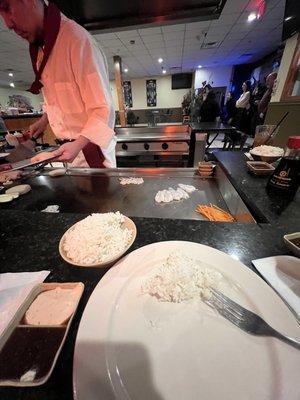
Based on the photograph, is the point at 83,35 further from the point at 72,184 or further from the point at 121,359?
the point at 121,359

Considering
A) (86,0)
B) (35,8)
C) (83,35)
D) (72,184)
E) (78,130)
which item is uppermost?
(86,0)

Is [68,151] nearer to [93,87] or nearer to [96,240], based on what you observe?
[93,87]

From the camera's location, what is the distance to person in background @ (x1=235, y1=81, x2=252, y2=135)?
756cm

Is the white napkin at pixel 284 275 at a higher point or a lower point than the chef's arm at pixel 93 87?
lower

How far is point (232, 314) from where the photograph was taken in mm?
437

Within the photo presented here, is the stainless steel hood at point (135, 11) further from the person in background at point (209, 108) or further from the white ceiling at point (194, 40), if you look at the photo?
the person in background at point (209, 108)

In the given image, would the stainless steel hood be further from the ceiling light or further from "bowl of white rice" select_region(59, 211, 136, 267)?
the ceiling light

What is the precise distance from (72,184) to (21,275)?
3.77 ft

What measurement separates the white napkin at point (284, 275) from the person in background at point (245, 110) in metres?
8.68

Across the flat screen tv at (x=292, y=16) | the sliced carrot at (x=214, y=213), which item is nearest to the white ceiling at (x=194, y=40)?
the flat screen tv at (x=292, y=16)

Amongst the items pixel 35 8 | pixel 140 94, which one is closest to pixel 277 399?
pixel 35 8

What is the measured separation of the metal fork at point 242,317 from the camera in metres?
0.38

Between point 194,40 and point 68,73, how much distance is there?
637cm

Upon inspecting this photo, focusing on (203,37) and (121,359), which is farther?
(203,37)
